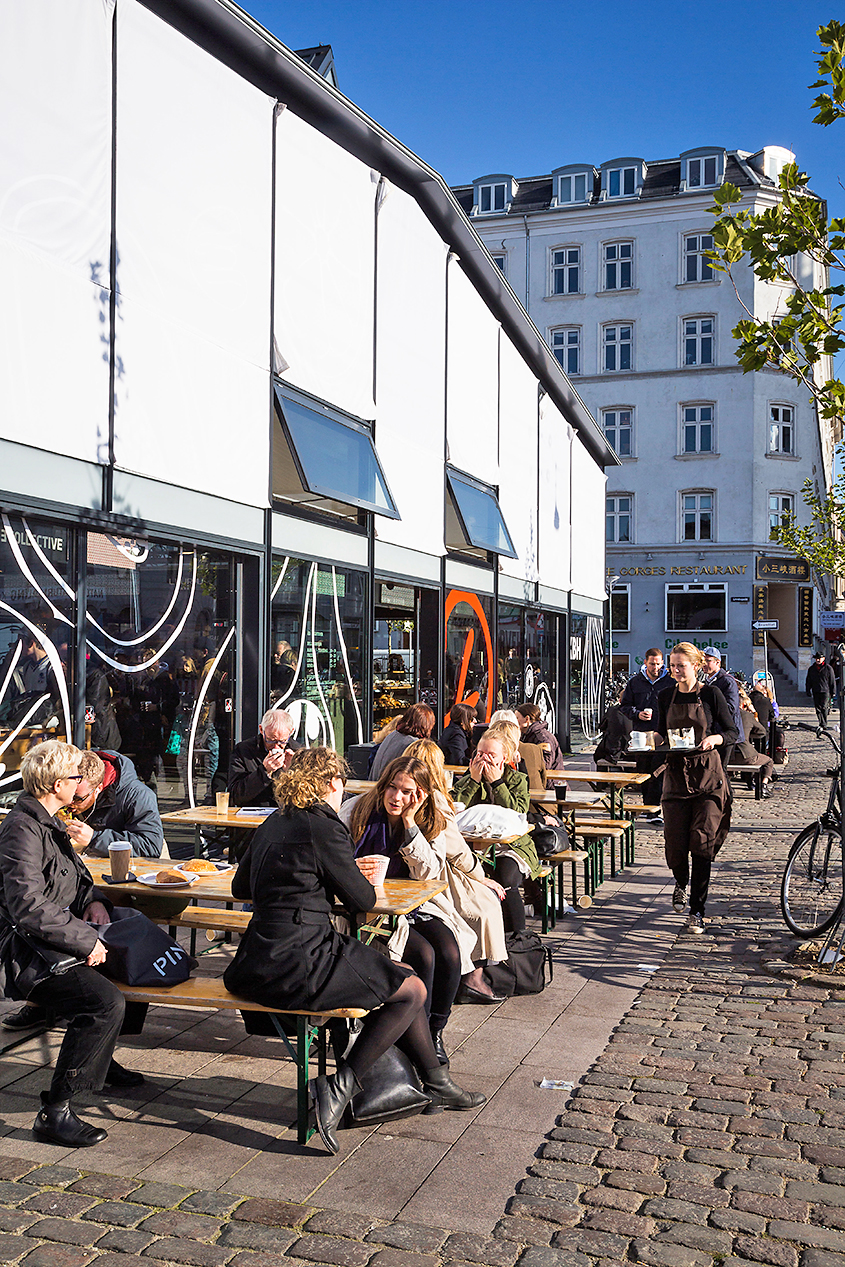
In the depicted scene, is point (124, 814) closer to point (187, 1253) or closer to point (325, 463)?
point (187, 1253)

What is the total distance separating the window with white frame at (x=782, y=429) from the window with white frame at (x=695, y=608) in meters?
5.84

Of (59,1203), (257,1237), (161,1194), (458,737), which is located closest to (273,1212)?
(257,1237)

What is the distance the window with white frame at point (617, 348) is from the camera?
45.5 meters

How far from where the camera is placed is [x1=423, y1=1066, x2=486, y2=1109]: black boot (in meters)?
4.68

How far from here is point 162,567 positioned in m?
8.66

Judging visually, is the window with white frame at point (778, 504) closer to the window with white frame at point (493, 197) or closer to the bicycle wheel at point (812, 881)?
the window with white frame at point (493, 197)

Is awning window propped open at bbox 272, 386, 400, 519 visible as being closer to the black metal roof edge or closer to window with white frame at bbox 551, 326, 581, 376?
the black metal roof edge

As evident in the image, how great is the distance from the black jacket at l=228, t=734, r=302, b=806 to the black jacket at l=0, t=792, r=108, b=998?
10.4 ft

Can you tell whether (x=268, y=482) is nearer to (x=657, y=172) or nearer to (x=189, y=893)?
(x=189, y=893)

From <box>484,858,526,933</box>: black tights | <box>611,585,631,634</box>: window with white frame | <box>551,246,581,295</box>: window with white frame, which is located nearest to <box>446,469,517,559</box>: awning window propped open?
<box>484,858,526,933</box>: black tights

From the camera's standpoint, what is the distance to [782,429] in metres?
44.1

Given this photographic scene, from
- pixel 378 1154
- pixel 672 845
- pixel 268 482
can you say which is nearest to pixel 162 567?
pixel 268 482

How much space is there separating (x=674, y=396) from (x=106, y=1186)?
43570 millimetres

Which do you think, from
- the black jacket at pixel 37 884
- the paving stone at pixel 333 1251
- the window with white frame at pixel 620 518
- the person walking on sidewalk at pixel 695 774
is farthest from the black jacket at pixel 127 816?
the window with white frame at pixel 620 518
